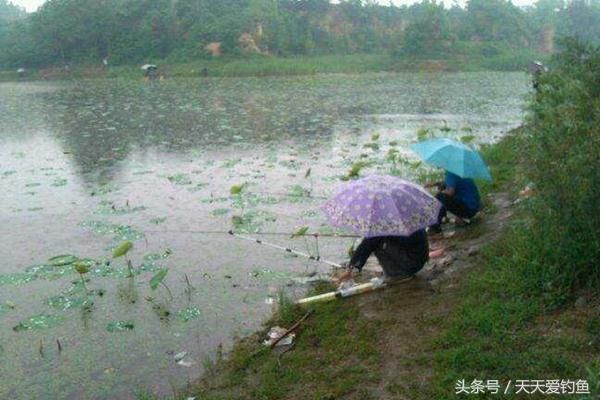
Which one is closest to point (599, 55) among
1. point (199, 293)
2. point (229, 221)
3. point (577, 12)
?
point (199, 293)

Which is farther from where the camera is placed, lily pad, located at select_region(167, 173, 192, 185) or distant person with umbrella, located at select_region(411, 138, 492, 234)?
lily pad, located at select_region(167, 173, 192, 185)

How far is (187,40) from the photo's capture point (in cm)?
5703

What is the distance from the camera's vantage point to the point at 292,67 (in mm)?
46094

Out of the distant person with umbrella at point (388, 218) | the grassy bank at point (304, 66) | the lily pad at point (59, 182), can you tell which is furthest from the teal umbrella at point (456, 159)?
the grassy bank at point (304, 66)

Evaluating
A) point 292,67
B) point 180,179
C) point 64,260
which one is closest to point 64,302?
point 64,260

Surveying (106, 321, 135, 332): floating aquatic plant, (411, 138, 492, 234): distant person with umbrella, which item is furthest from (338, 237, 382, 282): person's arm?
(106, 321, 135, 332): floating aquatic plant

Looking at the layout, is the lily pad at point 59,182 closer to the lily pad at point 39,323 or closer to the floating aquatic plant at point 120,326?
the lily pad at point 39,323

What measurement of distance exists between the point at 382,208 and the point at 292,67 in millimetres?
43040

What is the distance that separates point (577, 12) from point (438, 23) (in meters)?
24.3

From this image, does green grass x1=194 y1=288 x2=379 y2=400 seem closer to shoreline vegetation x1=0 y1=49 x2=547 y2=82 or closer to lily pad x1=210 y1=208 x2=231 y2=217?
lily pad x1=210 y1=208 x2=231 y2=217

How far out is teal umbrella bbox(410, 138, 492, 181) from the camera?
533cm

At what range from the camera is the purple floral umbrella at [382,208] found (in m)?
4.51

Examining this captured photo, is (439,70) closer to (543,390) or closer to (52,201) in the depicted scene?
(52,201)

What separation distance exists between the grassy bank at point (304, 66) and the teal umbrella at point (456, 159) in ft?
133
